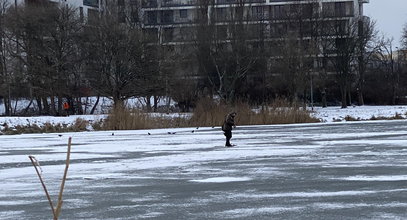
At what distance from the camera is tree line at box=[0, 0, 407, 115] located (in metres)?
52.8

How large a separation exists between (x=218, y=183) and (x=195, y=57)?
51.5m

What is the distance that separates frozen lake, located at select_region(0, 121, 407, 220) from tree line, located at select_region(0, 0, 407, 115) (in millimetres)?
24814

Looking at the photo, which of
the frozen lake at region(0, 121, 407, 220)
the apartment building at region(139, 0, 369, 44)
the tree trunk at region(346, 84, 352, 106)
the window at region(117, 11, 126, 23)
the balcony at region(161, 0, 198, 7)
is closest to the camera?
the frozen lake at region(0, 121, 407, 220)

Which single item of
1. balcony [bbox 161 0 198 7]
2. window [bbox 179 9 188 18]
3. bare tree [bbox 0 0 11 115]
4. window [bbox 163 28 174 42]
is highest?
balcony [bbox 161 0 198 7]

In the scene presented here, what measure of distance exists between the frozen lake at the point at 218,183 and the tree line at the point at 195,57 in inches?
977

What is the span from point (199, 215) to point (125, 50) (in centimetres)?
Answer: 4487

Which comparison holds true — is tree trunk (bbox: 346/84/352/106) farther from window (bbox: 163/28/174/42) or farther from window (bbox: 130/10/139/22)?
window (bbox: 130/10/139/22)

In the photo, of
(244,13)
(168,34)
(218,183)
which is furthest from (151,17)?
(218,183)

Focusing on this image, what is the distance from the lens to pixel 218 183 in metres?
13.0

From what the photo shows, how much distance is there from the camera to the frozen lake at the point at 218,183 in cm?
978

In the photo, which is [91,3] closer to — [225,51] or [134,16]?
[134,16]

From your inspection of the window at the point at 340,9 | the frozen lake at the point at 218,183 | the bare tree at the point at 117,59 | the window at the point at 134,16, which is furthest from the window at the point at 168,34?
the frozen lake at the point at 218,183

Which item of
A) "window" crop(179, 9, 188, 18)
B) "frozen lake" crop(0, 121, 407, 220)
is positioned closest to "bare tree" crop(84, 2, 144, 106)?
"frozen lake" crop(0, 121, 407, 220)

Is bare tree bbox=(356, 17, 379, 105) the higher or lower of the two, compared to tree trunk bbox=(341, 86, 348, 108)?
higher
